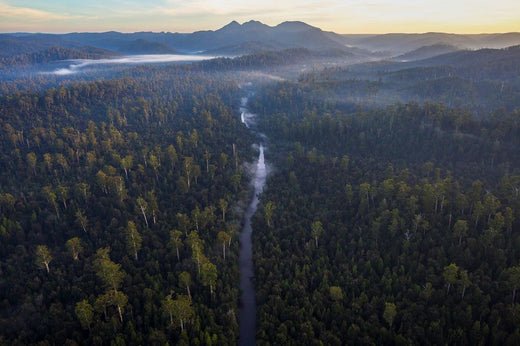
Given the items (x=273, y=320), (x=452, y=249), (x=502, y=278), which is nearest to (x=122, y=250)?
(x=273, y=320)

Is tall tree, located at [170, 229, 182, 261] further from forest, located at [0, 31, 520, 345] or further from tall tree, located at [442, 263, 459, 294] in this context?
tall tree, located at [442, 263, 459, 294]

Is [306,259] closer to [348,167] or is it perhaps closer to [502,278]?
[502,278]

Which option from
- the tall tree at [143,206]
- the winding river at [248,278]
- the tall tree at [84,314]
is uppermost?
the tall tree at [143,206]

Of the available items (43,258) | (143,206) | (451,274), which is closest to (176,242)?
(143,206)

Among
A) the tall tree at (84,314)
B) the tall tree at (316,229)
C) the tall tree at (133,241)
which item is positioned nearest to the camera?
the tall tree at (84,314)

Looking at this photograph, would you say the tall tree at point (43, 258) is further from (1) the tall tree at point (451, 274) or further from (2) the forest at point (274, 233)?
(1) the tall tree at point (451, 274)

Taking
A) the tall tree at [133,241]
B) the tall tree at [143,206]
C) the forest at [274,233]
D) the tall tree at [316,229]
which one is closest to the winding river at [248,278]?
the forest at [274,233]
